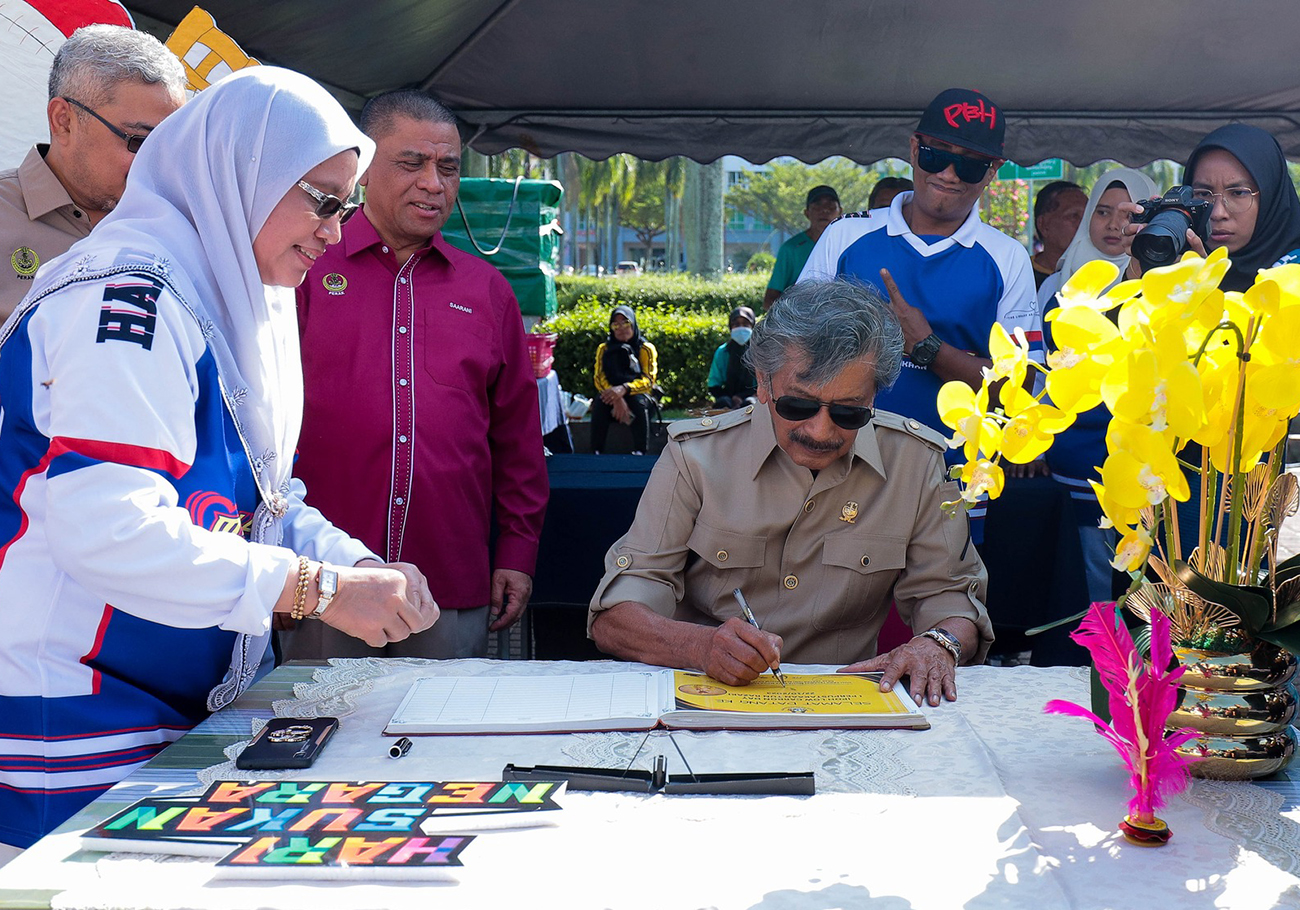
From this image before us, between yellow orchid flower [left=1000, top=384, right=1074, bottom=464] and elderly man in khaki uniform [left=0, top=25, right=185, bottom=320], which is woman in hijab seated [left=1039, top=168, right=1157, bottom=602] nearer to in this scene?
yellow orchid flower [left=1000, top=384, right=1074, bottom=464]

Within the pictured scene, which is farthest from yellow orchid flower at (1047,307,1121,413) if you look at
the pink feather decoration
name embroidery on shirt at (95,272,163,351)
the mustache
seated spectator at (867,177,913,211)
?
seated spectator at (867,177,913,211)

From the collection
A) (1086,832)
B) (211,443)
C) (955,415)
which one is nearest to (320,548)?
(211,443)

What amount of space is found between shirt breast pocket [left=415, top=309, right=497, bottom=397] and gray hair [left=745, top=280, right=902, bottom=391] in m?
0.80

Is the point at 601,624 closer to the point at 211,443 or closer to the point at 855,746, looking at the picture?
the point at 855,746

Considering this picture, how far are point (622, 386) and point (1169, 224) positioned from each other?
7.22 metres

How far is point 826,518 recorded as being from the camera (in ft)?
7.77

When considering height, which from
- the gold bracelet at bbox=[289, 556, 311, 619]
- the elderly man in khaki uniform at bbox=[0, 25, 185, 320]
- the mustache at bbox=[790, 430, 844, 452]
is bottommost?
the gold bracelet at bbox=[289, 556, 311, 619]

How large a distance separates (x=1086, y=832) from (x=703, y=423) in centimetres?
131

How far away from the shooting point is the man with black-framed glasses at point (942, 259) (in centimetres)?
325

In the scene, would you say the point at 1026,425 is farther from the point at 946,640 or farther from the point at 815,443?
the point at 815,443

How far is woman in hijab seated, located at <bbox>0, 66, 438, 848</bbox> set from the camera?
4.62 feet

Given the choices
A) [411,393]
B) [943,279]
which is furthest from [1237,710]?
[943,279]

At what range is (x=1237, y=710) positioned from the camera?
1467mm

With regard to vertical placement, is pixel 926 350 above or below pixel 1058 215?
below
